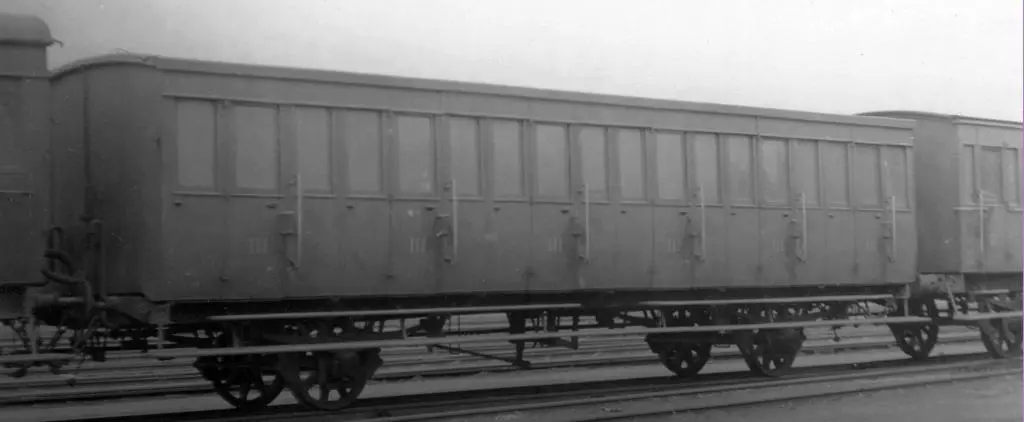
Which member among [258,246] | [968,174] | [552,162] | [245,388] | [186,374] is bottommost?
[186,374]

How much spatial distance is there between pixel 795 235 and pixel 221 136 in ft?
24.4

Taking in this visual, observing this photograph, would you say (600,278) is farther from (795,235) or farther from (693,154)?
(795,235)

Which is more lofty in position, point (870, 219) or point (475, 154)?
point (475, 154)

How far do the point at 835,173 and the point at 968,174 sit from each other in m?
2.80

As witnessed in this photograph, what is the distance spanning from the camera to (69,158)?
965cm

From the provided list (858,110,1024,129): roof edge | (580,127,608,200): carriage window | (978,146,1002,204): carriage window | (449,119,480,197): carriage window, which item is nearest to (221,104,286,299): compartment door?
(449,119,480,197): carriage window

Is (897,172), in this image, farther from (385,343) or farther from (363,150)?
(385,343)

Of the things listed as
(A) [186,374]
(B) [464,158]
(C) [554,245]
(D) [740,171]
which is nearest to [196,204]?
(B) [464,158]

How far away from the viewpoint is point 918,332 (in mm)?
15789

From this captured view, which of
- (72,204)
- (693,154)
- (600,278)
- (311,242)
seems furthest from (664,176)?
(72,204)

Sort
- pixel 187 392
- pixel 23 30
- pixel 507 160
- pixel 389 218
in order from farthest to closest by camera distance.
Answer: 1. pixel 187 392
2. pixel 507 160
3. pixel 389 218
4. pixel 23 30

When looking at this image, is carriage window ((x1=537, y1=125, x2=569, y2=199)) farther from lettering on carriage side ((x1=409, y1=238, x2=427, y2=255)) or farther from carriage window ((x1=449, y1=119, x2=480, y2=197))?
lettering on carriage side ((x1=409, y1=238, x2=427, y2=255))

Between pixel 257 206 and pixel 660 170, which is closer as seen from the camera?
pixel 257 206

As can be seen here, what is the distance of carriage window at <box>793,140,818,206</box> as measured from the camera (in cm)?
1354
